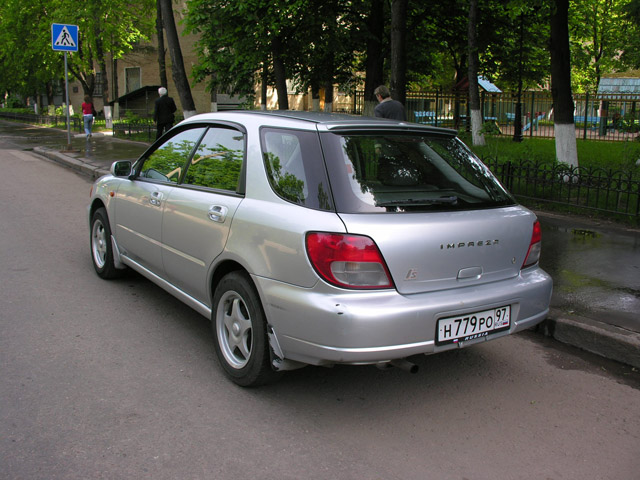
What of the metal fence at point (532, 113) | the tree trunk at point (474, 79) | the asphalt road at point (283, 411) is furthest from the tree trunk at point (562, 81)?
the metal fence at point (532, 113)

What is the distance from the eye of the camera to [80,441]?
3029 millimetres

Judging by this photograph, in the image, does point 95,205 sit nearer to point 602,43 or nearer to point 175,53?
point 175,53

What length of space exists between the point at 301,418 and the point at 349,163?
4.83ft

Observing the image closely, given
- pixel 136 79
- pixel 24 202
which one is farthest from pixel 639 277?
pixel 136 79

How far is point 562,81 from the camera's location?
35.4ft

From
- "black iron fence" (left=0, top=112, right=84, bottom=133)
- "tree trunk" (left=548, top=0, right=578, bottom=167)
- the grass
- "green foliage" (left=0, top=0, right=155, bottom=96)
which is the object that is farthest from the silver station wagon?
"black iron fence" (left=0, top=112, right=84, bottom=133)

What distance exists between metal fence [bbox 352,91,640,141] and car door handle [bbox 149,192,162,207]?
16402 millimetres

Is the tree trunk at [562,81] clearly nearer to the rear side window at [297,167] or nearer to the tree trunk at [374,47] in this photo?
the tree trunk at [374,47]

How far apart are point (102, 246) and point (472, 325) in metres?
3.98

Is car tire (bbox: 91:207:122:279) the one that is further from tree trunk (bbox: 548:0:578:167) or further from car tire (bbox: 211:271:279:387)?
tree trunk (bbox: 548:0:578:167)

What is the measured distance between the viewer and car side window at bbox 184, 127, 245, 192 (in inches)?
153

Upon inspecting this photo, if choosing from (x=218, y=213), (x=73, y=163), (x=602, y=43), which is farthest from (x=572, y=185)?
(x=602, y=43)

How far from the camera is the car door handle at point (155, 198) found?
4562mm

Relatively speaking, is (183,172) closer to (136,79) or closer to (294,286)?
(294,286)
